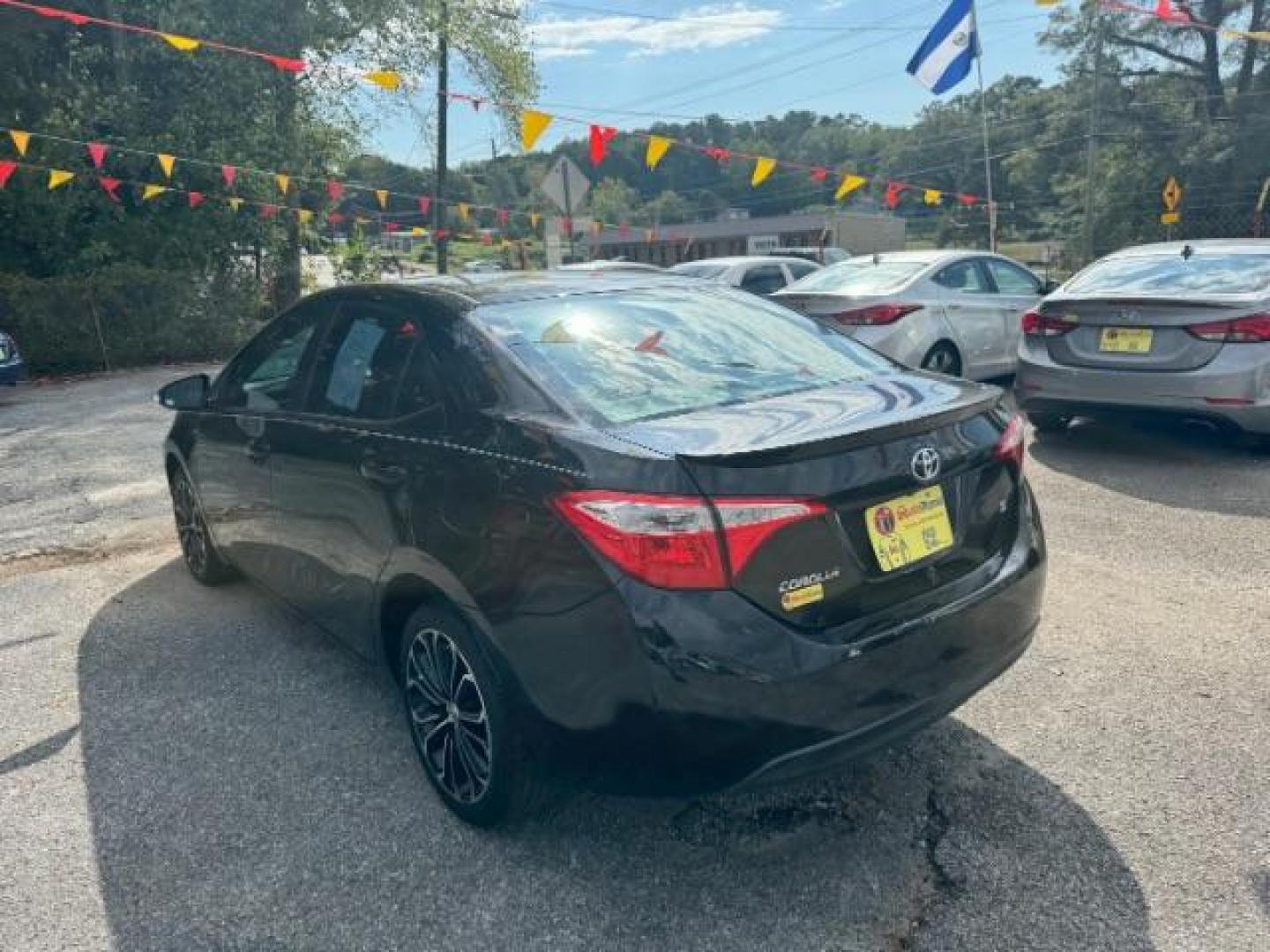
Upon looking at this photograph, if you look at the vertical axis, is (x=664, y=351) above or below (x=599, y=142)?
below

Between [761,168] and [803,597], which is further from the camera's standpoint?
[761,168]

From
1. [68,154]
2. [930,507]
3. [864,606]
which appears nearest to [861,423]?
[930,507]

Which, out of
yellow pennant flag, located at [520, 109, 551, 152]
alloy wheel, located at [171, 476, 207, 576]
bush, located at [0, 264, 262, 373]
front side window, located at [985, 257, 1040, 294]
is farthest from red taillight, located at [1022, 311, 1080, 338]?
bush, located at [0, 264, 262, 373]

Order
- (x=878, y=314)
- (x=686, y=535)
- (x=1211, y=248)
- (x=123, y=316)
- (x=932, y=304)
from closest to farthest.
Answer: (x=686, y=535) → (x=1211, y=248) → (x=878, y=314) → (x=932, y=304) → (x=123, y=316)

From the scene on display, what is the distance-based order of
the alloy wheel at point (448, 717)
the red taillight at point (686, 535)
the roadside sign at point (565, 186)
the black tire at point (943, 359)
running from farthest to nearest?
1. the roadside sign at point (565, 186)
2. the black tire at point (943, 359)
3. the alloy wheel at point (448, 717)
4. the red taillight at point (686, 535)

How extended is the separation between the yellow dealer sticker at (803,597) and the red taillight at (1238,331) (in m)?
4.68

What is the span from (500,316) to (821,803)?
5.75ft

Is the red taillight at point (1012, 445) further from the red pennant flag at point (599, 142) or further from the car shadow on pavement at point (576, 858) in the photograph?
the red pennant flag at point (599, 142)

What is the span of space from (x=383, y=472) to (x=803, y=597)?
138 centimetres

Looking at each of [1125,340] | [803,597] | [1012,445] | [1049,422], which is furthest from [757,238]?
[803,597]

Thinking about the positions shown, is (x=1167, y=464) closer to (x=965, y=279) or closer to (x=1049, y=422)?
(x=1049, y=422)

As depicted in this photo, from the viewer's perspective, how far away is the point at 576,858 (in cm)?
253

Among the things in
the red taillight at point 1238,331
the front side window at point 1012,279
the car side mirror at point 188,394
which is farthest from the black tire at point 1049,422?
the car side mirror at point 188,394

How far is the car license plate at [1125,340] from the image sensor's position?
228 inches
